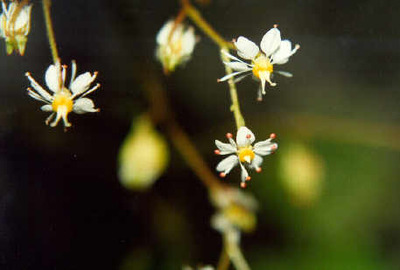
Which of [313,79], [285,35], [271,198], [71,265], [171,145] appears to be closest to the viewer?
[71,265]

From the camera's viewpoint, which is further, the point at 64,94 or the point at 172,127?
the point at 172,127

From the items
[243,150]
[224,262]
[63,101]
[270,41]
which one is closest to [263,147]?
[243,150]

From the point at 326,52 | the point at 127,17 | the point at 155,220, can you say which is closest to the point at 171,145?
the point at 155,220

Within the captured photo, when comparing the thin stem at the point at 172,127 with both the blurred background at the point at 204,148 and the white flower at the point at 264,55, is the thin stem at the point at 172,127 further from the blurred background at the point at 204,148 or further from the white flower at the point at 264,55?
the white flower at the point at 264,55

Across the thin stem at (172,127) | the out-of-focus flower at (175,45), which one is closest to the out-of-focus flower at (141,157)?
the thin stem at (172,127)

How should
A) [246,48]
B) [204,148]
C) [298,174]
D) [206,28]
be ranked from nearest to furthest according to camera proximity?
[246,48] → [206,28] → [298,174] → [204,148]

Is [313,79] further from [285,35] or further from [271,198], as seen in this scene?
[271,198]

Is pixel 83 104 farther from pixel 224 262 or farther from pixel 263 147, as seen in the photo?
pixel 224 262
